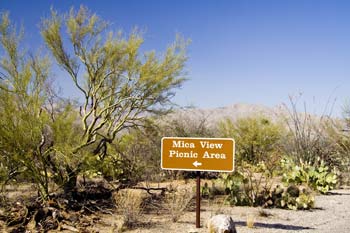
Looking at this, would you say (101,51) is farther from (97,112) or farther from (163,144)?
(163,144)

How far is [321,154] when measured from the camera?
1948cm

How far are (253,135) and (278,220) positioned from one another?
16034mm

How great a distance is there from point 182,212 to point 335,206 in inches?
182

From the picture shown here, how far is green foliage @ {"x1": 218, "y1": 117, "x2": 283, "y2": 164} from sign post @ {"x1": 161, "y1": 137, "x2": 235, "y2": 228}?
1541cm

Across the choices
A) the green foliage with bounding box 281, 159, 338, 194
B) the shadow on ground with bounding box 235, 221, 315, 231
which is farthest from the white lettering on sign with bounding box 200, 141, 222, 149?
the green foliage with bounding box 281, 159, 338, 194

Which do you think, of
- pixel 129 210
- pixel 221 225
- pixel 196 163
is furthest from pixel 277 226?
pixel 129 210

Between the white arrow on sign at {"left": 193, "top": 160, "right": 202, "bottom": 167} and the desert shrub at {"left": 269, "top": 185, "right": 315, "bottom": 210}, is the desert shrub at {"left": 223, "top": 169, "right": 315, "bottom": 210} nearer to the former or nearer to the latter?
the desert shrub at {"left": 269, "top": 185, "right": 315, "bottom": 210}

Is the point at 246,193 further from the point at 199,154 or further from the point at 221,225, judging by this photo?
the point at 221,225

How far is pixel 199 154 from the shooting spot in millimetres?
9367

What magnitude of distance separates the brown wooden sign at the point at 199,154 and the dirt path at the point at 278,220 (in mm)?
1276

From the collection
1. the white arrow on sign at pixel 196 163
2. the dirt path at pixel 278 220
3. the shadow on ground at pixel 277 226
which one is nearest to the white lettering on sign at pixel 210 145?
the white arrow on sign at pixel 196 163

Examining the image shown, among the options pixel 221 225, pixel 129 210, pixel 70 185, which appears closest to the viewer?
pixel 221 225

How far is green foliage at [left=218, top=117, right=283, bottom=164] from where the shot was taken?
25656mm

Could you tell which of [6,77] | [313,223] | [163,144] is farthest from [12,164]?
[313,223]
